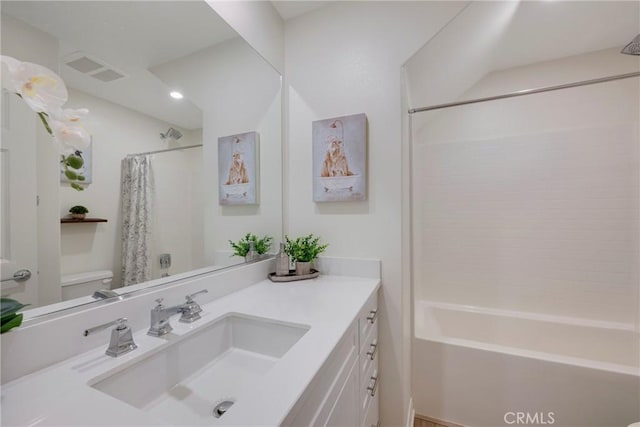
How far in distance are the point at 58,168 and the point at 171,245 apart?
45cm

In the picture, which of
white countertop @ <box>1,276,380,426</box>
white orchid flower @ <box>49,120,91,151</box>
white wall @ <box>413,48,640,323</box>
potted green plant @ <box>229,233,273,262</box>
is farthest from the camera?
white wall @ <box>413,48,640,323</box>

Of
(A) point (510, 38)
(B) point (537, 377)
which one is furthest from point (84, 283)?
(A) point (510, 38)

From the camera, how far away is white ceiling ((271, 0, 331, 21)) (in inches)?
61.2

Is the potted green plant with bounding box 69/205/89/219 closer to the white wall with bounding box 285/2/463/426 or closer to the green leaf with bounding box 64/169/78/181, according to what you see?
the green leaf with bounding box 64/169/78/181

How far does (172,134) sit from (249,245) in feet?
2.22

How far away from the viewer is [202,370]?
0.89m

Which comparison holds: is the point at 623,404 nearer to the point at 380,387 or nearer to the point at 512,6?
the point at 380,387

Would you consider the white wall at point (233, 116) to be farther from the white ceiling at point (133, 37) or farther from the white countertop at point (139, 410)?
the white countertop at point (139, 410)

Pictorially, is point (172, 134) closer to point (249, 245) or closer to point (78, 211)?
point (78, 211)

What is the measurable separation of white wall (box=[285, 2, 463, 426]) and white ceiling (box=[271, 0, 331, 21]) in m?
0.03

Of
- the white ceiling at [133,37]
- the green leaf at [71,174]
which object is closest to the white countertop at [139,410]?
the green leaf at [71,174]

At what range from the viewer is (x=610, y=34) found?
6.00 ft

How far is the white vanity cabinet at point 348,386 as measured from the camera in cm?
62
